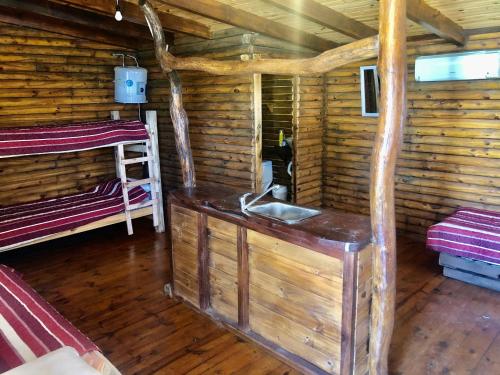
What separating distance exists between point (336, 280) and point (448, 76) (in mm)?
3318

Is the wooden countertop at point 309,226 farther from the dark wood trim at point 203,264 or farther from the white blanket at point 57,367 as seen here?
the white blanket at point 57,367

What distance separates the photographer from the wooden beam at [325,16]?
3547mm

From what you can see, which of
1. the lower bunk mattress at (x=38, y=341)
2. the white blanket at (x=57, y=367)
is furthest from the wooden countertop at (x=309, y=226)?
the white blanket at (x=57, y=367)

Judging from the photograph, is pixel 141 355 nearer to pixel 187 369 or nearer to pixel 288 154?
pixel 187 369

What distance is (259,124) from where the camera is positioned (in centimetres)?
488

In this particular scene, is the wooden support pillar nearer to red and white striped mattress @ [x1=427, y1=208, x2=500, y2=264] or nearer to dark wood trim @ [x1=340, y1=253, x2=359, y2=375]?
dark wood trim @ [x1=340, y1=253, x2=359, y2=375]

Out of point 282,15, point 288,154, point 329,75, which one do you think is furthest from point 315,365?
point 329,75

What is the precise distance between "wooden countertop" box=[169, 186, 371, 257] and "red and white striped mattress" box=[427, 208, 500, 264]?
5.56 ft

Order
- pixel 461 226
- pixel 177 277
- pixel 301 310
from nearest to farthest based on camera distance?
pixel 301 310 → pixel 177 277 → pixel 461 226

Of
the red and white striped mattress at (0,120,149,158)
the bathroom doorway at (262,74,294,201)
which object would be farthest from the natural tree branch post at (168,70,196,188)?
the bathroom doorway at (262,74,294,201)

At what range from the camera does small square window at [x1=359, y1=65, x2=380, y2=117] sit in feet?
17.4

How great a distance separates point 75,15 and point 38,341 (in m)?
3.75

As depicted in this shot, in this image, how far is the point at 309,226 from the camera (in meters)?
2.58

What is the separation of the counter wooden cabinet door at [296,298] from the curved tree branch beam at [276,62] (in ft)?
3.75
